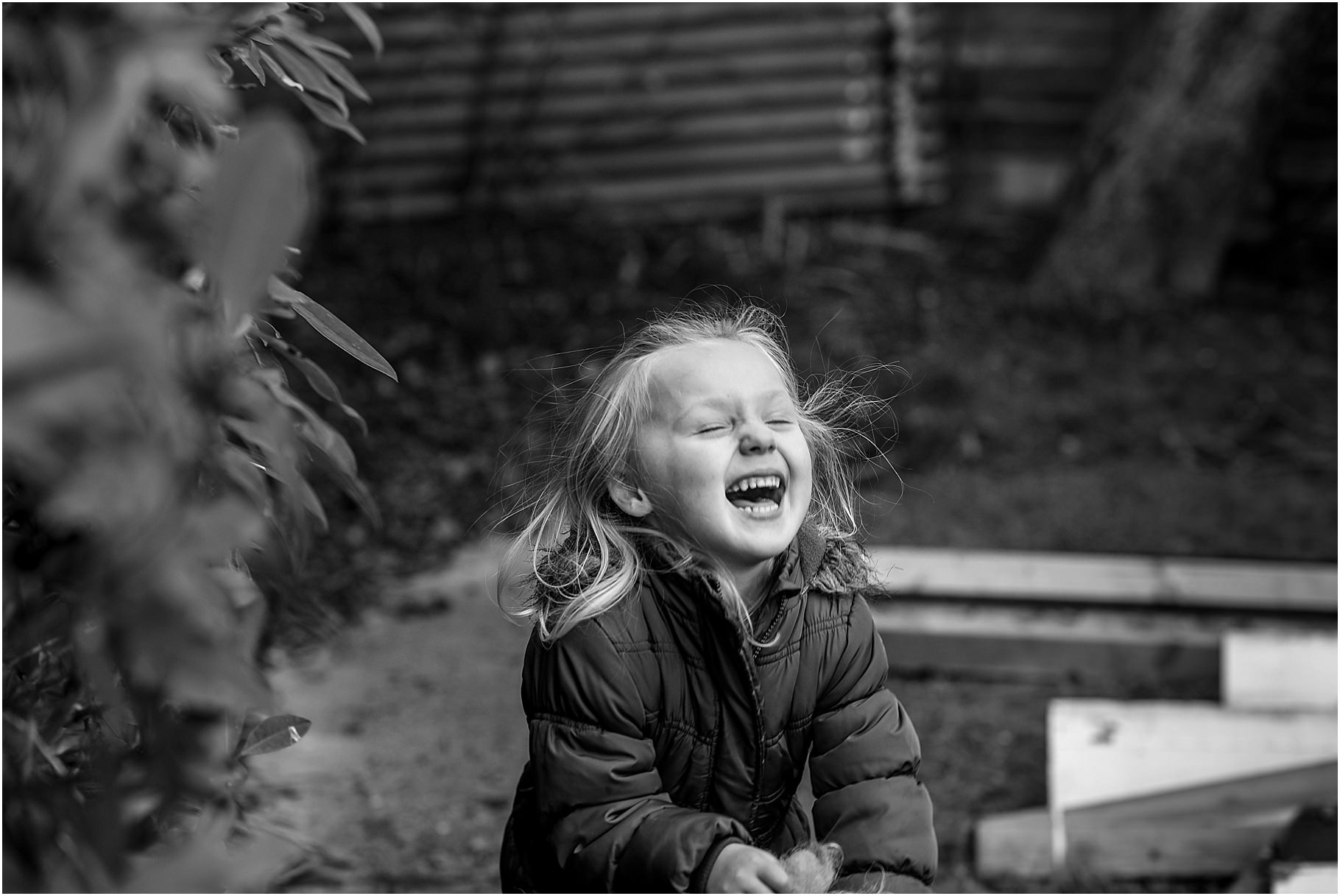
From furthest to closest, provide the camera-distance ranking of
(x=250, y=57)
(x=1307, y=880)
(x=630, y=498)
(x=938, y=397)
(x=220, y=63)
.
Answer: (x=938, y=397) → (x=1307, y=880) → (x=630, y=498) → (x=250, y=57) → (x=220, y=63)

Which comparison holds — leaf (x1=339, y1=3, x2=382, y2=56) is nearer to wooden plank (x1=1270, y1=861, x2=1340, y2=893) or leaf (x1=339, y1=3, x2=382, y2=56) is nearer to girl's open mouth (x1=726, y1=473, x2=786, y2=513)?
girl's open mouth (x1=726, y1=473, x2=786, y2=513)

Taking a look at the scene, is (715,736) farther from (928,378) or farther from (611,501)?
(928,378)

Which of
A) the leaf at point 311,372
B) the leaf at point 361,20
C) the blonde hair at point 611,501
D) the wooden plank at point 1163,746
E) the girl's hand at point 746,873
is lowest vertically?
the wooden plank at point 1163,746

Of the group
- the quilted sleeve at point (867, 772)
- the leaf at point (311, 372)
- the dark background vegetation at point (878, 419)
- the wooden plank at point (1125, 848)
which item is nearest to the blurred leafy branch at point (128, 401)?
the dark background vegetation at point (878, 419)

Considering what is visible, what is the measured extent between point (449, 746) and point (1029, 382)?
10.0 ft

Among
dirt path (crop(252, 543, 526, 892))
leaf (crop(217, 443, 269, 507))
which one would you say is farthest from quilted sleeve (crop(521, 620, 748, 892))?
dirt path (crop(252, 543, 526, 892))

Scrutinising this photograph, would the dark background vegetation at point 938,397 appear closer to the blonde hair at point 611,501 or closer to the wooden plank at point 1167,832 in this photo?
the wooden plank at point 1167,832

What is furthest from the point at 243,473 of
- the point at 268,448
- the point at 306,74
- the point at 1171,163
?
the point at 1171,163

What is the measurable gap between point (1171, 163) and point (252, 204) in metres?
5.83

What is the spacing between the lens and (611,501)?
1.96 meters

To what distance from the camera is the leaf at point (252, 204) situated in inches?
26.6

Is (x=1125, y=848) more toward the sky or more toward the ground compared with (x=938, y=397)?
more toward the ground

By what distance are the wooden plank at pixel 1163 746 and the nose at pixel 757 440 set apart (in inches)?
51.9

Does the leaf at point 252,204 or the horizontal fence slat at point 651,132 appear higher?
the horizontal fence slat at point 651,132
